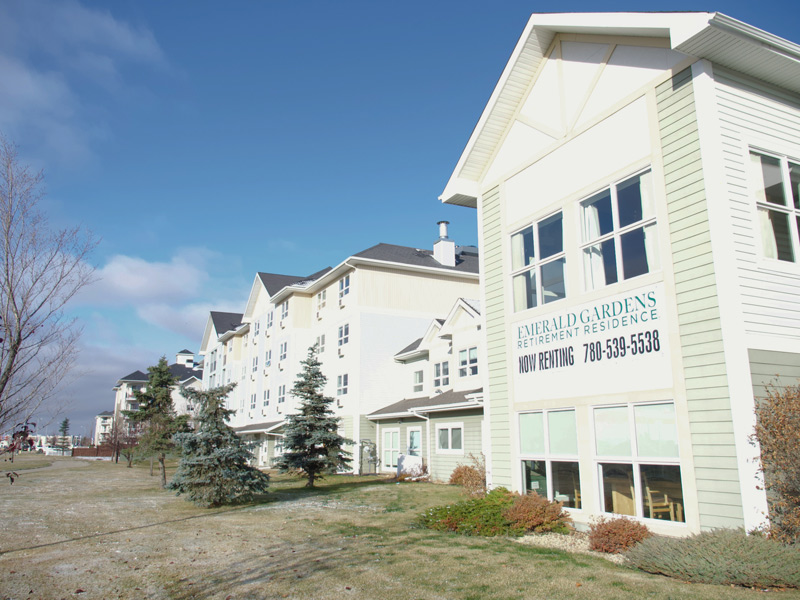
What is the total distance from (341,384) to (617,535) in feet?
83.5

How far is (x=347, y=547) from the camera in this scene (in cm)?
1027

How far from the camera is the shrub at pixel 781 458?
7605 mm

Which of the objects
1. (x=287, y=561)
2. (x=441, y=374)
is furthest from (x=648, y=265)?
(x=441, y=374)

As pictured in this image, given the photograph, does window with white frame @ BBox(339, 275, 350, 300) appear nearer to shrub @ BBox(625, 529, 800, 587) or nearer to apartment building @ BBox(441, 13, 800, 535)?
apartment building @ BBox(441, 13, 800, 535)

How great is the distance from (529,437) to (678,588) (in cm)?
564

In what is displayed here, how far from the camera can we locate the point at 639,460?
980 cm

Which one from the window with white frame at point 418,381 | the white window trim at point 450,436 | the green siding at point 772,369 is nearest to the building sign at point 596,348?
the green siding at point 772,369

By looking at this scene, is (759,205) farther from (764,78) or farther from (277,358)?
(277,358)

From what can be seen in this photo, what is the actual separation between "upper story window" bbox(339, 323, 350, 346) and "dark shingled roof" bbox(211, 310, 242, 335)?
2722 cm

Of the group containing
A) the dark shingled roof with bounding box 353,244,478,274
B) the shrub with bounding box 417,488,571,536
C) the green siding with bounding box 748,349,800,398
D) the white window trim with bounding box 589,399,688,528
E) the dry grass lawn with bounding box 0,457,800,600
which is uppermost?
the dark shingled roof with bounding box 353,244,478,274

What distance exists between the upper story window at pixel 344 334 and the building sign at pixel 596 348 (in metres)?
20.9

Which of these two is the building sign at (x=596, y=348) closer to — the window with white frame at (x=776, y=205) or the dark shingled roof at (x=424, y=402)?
the window with white frame at (x=776, y=205)

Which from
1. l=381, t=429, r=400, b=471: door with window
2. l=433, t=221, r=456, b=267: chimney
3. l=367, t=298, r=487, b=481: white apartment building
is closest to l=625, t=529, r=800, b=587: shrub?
l=367, t=298, r=487, b=481: white apartment building

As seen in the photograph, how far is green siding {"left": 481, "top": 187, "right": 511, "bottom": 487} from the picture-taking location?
13.3 metres
